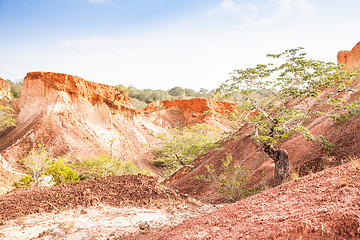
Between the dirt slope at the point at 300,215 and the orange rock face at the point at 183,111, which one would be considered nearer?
the dirt slope at the point at 300,215

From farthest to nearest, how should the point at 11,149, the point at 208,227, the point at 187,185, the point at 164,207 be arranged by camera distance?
1. the point at 11,149
2. the point at 187,185
3. the point at 164,207
4. the point at 208,227

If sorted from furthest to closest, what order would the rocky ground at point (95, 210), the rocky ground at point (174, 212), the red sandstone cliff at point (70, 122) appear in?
the red sandstone cliff at point (70, 122) < the rocky ground at point (95, 210) < the rocky ground at point (174, 212)

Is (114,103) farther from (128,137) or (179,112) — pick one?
(179,112)

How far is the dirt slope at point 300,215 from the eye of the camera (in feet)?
6.62

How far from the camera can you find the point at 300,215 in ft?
7.93

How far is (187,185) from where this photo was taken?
10.8 m

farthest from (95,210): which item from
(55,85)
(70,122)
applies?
(55,85)

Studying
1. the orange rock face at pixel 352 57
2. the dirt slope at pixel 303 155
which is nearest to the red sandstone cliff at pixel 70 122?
the dirt slope at pixel 303 155

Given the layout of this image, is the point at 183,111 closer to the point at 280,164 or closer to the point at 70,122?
the point at 70,122

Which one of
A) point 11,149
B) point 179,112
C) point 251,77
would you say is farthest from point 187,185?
point 179,112

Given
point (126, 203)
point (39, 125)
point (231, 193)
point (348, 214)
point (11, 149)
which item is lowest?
point (231, 193)

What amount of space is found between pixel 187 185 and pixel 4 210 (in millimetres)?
7309

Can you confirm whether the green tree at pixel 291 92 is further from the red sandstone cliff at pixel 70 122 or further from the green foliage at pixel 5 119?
the green foliage at pixel 5 119

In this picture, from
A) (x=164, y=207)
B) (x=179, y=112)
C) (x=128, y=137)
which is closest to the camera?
(x=164, y=207)
